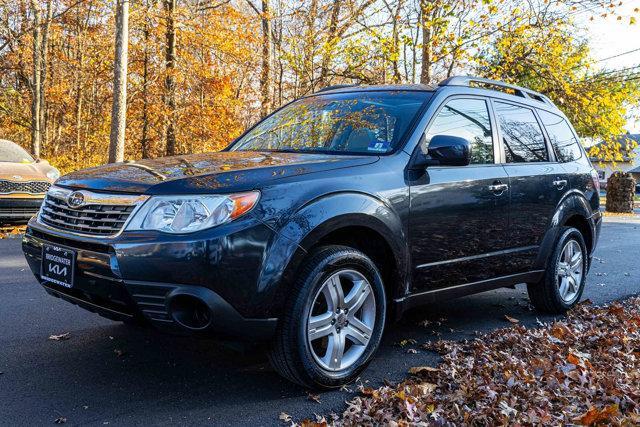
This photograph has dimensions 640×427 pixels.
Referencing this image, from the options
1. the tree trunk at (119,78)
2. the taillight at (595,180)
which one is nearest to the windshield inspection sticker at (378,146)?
the taillight at (595,180)

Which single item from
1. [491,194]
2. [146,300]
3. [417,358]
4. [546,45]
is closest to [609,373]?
[417,358]

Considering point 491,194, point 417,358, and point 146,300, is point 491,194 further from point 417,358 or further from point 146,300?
point 146,300

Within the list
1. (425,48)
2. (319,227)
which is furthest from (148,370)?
(425,48)

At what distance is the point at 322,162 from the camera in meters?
3.27

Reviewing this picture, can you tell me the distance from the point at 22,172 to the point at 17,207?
24.9 inches

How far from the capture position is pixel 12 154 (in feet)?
34.7

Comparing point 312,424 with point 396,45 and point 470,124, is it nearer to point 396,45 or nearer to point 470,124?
point 470,124

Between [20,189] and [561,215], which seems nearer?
[561,215]

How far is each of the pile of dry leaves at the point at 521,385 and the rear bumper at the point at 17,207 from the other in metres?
7.98

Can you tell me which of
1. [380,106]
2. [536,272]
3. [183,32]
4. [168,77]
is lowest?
[536,272]

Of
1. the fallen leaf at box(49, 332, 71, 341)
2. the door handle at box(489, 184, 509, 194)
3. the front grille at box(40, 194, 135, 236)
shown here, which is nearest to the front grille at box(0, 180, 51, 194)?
the fallen leaf at box(49, 332, 71, 341)

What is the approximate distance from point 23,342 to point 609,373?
3742 millimetres

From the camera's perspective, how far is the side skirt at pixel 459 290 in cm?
360

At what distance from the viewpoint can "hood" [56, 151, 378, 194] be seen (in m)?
2.78
